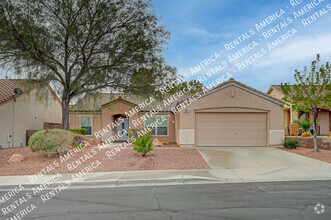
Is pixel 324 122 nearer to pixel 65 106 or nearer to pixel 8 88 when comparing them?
Result: pixel 65 106

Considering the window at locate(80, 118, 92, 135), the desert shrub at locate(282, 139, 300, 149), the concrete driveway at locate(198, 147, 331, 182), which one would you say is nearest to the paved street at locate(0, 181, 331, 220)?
the concrete driveway at locate(198, 147, 331, 182)

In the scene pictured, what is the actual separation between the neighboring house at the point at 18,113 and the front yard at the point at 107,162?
4.34 m

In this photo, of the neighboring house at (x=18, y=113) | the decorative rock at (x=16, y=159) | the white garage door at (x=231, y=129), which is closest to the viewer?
the decorative rock at (x=16, y=159)

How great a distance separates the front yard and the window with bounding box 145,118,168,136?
7064 mm

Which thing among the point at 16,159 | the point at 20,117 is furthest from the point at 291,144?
A: the point at 20,117

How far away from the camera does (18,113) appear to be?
1775 cm

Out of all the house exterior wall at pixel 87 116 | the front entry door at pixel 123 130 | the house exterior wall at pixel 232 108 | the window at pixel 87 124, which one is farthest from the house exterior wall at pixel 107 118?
the house exterior wall at pixel 232 108

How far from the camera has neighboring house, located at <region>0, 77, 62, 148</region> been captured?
16375 millimetres

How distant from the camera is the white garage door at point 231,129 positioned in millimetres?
15703

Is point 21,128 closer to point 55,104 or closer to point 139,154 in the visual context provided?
point 55,104

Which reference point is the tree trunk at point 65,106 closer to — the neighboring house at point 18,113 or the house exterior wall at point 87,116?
the neighboring house at point 18,113

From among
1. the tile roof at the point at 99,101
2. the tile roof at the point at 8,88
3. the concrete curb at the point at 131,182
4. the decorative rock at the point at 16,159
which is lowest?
the concrete curb at the point at 131,182

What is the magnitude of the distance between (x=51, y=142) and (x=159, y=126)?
32.0ft

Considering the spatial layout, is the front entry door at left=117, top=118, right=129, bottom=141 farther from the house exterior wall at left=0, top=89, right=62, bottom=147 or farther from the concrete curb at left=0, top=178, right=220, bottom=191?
the concrete curb at left=0, top=178, right=220, bottom=191
